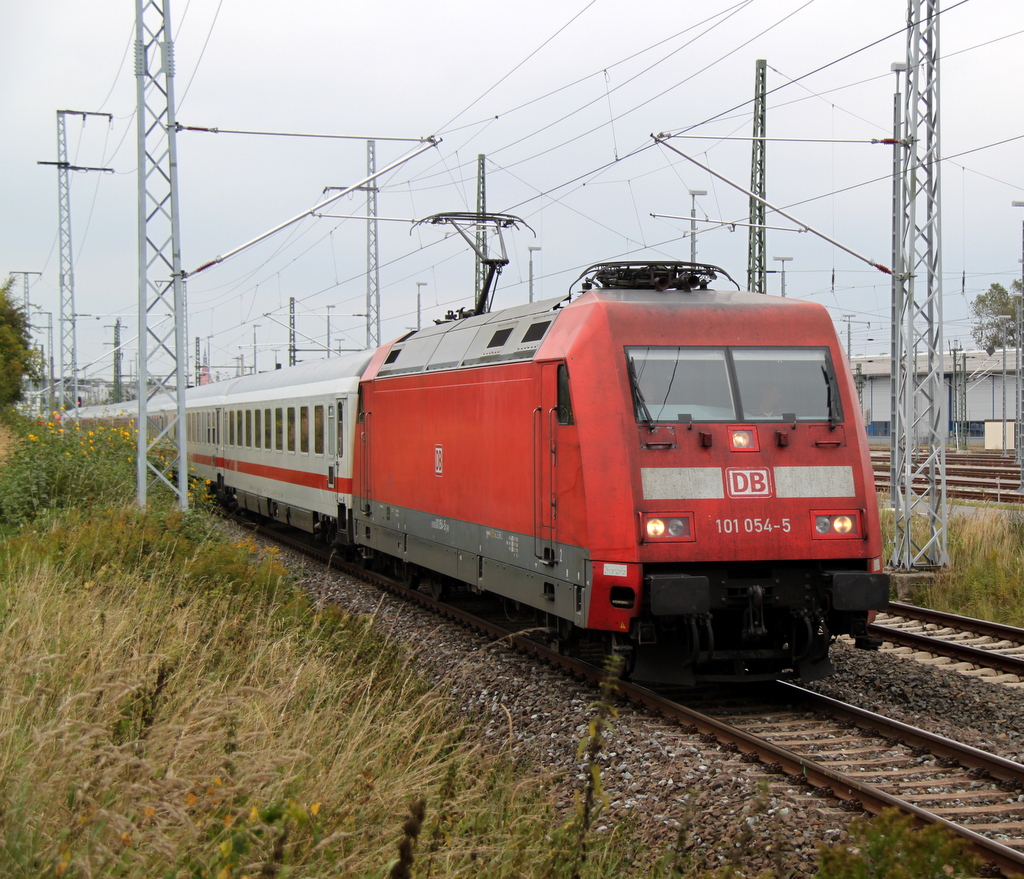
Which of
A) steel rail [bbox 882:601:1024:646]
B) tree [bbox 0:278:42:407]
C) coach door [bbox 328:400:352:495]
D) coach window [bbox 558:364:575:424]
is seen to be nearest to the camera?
coach window [bbox 558:364:575:424]

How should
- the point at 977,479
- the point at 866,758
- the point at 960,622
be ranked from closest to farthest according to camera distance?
the point at 866,758
the point at 960,622
the point at 977,479

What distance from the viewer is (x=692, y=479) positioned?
776 centimetres

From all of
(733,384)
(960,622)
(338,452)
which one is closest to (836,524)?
(733,384)

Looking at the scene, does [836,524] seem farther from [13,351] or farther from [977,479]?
[13,351]

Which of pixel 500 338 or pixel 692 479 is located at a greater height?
pixel 500 338

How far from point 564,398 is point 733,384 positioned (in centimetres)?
136

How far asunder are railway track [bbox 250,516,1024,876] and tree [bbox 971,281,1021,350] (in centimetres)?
6499

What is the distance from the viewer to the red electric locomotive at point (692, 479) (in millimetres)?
7648

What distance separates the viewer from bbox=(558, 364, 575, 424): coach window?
26.7 ft

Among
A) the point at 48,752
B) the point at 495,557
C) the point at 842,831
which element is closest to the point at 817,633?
the point at 842,831

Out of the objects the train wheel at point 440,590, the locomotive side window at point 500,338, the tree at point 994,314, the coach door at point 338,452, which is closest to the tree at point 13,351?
the coach door at point 338,452

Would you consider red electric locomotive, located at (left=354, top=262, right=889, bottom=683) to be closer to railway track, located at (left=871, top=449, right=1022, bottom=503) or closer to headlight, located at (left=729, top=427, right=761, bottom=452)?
headlight, located at (left=729, top=427, right=761, bottom=452)

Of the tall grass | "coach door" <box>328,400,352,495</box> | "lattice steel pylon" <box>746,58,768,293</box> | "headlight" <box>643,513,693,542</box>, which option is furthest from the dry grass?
"lattice steel pylon" <box>746,58,768,293</box>

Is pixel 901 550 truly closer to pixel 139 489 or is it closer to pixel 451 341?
pixel 451 341
